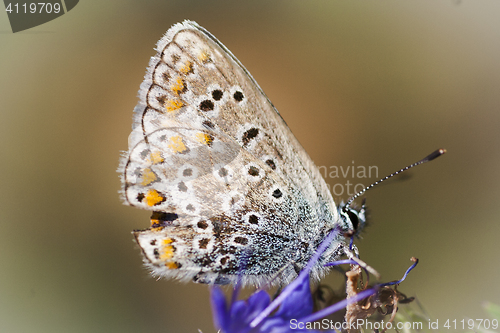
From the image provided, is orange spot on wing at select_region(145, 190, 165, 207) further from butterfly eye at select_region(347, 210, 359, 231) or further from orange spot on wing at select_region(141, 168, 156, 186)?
butterfly eye at select_region(347, 210, 359, 231)

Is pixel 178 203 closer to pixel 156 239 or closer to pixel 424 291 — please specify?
pixel 156 239

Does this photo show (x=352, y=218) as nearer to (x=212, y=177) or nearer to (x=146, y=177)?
(x=212, y=177)

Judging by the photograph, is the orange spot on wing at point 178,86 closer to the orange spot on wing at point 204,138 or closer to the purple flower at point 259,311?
the orange spot on wing at point 204,138

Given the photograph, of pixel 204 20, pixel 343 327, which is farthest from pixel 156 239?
pixel 204 20

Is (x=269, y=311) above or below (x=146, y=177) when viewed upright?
below

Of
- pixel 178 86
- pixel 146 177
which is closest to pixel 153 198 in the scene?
pixel 146 177
